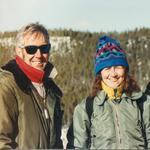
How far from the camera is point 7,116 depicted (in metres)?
3.53

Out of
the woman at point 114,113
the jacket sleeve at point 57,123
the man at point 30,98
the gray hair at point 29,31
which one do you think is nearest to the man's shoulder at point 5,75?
the man at point 30,98

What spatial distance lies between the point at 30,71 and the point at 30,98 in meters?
0.19

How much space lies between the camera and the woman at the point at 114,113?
3.97 m

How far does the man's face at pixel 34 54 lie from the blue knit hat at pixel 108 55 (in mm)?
497

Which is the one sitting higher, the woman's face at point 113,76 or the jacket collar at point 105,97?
the woman's face at point 113,76

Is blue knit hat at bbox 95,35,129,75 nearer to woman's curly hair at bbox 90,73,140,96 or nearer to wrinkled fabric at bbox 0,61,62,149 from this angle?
woman's curly hair at bbox 90,73,140,96

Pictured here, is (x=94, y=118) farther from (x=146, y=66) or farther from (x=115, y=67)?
(x=146, y=66)

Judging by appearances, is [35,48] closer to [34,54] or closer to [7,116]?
[34,54]

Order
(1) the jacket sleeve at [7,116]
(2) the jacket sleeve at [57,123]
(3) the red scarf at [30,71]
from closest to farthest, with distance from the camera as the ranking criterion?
(1) the jacket sleeve at [7,116] → (3) the red scarf at [30,71] → (2) the jacket sleeve at [57,123]

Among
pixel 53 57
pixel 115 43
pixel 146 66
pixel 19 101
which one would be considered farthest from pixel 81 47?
pixel 19 101

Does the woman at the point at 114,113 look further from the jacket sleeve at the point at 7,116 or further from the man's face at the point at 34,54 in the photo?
the jacket sleeve at the point at 7,116

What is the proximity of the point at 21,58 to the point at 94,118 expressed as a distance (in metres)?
0.68

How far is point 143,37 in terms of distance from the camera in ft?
35.6

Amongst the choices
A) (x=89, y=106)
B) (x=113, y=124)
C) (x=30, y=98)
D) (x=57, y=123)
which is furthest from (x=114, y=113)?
(x=30, y=98)
